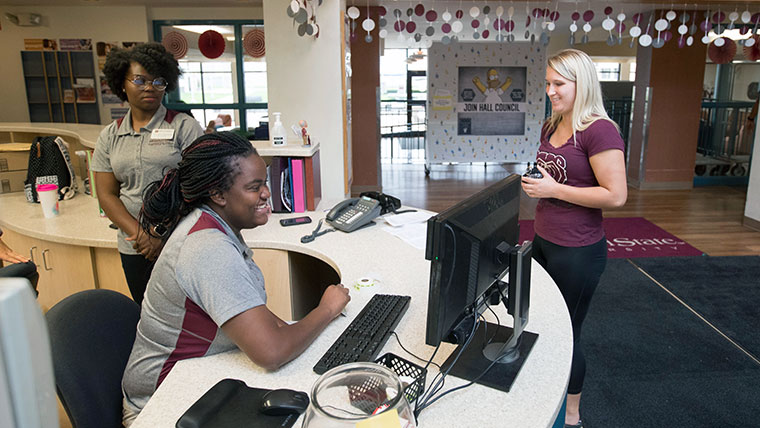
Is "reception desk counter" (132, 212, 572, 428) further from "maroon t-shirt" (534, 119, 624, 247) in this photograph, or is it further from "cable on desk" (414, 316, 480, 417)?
"maroon t-shirt" (534, 119, 624, 247)

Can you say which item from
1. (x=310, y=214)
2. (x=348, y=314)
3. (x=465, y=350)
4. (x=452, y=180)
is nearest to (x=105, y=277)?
(x=310, y=214)

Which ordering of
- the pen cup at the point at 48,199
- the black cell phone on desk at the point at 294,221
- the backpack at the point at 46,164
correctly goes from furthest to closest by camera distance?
the backpack at the point at 46,164 < the pen cup at the point at 48,199 < the black cell phone on desk at the point at 294,221

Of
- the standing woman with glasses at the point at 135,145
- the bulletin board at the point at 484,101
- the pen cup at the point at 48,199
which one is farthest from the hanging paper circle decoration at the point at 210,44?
the standing woman with glasses at the point at 135,145

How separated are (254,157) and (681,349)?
8.93ft

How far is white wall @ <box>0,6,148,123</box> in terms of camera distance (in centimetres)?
796

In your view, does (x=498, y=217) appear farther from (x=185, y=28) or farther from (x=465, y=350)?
(x=185, y=28)

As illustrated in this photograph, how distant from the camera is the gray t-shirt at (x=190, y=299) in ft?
4.19

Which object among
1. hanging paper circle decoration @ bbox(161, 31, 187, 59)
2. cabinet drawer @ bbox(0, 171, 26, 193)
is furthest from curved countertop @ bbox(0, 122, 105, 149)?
hanging paper circle decoration @ bbox(161, 31, 187, 59)

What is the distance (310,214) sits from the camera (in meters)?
2.90

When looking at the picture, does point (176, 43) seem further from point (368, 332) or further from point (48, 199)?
point (368, 332)

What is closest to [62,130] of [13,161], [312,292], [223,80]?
[13,161]

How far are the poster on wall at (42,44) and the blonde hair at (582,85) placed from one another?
8.52 m

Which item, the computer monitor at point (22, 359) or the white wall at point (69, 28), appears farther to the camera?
the white wall at point (69, 28)

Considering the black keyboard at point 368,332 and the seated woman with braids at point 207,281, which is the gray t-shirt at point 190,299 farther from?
the black keyboard at point 368,332
